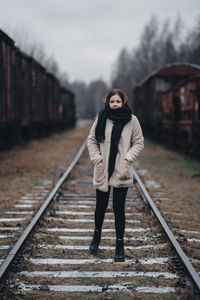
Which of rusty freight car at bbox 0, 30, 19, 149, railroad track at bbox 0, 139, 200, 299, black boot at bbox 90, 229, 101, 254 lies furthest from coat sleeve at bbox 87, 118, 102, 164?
rusty freight car at bbox 0, 30, 19, 149

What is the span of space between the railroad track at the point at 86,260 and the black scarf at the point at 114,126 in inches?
38.9

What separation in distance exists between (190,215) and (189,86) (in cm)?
776

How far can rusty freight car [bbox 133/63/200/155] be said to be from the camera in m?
14.4

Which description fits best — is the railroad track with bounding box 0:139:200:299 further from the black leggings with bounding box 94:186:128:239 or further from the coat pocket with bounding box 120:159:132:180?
the coat pocket with bounding box 120:159:132:180

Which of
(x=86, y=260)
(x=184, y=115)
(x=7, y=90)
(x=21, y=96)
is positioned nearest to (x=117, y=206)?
(x=86, y=260)

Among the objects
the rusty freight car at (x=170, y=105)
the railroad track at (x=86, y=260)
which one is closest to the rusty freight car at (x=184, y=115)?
the rusty freight car at (x=170, y=105)

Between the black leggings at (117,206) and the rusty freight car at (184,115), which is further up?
the rusty freight car at (184,115)

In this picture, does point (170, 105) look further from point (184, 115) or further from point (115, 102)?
point (115, 102)

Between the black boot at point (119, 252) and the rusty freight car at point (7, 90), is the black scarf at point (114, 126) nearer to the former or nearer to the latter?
the black boot at point (119, 252)

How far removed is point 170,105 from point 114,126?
42.4 ft

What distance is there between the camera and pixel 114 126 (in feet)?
12.3

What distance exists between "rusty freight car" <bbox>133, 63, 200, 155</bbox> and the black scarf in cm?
908

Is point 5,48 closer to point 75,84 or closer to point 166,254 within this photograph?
point 166,254

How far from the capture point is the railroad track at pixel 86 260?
3.20 m
